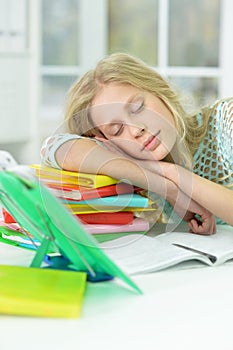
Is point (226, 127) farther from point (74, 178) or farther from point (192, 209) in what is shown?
point (74, 178)

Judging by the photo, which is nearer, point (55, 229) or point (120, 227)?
point (55, 229)

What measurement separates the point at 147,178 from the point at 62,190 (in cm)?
15

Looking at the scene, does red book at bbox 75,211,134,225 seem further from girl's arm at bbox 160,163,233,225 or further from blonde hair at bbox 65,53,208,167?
blonde hair at bbox 65,53,208,167

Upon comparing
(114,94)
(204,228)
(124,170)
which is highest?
(114,94)

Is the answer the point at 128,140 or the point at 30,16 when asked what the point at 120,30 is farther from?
the point at 128,140

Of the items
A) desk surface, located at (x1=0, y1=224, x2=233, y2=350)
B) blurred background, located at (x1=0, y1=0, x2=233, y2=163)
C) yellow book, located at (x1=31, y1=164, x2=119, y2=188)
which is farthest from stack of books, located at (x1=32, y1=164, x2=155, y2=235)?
blurred background, located at (x1=0, y1=0, x2=233, y2=163)

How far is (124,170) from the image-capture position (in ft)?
4.12

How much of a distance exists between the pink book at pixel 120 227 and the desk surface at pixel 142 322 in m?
0.22

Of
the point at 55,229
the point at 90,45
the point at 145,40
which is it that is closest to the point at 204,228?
the point at 55,229

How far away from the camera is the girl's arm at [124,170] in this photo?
1.26m

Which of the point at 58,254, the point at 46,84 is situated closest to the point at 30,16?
the point at 46,84

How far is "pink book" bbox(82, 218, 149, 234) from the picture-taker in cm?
122

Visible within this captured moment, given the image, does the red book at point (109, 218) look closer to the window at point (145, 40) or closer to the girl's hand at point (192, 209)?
the girl's hand at point (192, 209)

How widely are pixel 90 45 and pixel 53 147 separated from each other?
325 centimetres
